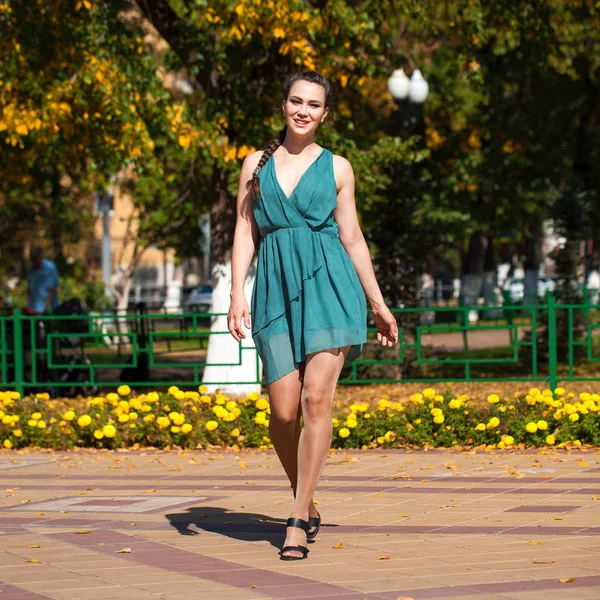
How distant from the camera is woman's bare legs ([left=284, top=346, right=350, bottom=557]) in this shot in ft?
18.2

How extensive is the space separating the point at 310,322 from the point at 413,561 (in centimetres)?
107

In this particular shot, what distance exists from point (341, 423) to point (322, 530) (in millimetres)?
3778

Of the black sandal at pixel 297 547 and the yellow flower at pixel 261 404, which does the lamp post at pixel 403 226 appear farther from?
the black sandal at pixel 297 547

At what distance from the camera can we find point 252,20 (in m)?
12.5

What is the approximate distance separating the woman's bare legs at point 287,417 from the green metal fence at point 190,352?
4.06 meters

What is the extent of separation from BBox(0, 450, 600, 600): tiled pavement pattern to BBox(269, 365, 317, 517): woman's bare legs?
39 cm

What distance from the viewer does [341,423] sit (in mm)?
9969

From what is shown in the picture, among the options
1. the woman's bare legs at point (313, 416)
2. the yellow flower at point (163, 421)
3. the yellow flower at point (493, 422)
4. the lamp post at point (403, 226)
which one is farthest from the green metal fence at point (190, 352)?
the woman's bare legs at point (313, 416)

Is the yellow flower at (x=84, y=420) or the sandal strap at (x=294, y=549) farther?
the yellow flower at (x=84, y=420)

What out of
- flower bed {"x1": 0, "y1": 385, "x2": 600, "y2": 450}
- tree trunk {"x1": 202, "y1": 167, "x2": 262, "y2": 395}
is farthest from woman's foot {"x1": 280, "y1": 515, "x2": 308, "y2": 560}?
tree trunk {"x1": 202, "y1": 167, "x2": 262, "y2": 395}

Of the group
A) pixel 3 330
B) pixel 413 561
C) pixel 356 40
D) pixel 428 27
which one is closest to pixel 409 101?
pixel 428 27

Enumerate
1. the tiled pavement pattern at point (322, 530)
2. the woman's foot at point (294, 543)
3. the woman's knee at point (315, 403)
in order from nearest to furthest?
the tiled pavement pattern at point (322, 530) < the woman's foot at point (294, 543) < the woman's knee at point (315, 403)

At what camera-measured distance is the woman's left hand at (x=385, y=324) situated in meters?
5.79

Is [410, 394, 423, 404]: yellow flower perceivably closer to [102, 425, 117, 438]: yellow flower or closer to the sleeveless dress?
[102, 425, 117, 438]: yellow flower
